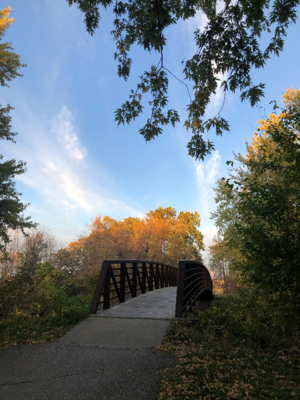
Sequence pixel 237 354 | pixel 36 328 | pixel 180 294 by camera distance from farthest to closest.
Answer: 1. pixel 180 294
2. pixel 36 328
3. pixel 237 354

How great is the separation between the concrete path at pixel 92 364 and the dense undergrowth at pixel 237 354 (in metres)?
0.30

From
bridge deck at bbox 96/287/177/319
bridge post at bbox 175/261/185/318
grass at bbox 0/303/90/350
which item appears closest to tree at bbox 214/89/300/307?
bridge post at bbox 175/261/185/318

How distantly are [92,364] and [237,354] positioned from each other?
8.17 ft

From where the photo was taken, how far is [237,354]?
182 inches

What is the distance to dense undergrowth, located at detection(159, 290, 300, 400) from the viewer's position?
329cm

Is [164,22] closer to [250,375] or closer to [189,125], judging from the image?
[189,125]

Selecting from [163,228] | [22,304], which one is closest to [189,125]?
[22,304]

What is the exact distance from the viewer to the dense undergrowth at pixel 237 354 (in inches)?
130

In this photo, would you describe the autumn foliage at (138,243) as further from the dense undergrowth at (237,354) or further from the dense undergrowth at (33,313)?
the dense undergrowth at (237,354)

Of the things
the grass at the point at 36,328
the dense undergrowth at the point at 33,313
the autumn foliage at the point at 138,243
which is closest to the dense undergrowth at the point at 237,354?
the grass at the point at 36,328

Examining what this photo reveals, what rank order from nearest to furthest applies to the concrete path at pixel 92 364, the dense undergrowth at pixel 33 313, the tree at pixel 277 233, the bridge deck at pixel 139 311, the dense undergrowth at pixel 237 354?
the concrete path at pixel 92 364 → the dense undergrowth at pixel 237 354 → the tree at pixel 277 233 → the dense undergrowth at pixel 33 313 → the bridge deck at pixel 139 311

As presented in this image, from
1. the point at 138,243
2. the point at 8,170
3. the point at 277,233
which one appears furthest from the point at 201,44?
the point at 138,243

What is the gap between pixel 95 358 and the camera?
161 inches

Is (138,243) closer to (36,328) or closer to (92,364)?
(36,328)
